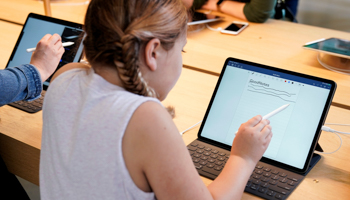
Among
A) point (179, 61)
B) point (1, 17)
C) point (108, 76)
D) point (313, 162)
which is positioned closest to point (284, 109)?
point (313, 162)

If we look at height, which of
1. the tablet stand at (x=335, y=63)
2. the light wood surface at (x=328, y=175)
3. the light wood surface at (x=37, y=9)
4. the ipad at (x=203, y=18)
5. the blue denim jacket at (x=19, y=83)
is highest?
the blue denim jacket at (x=19, y=83)

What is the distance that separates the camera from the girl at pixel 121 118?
58 cm

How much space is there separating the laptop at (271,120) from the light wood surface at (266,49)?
361mm

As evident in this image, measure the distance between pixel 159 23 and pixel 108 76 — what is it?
0.13 metres

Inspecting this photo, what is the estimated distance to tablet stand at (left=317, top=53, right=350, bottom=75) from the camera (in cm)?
139

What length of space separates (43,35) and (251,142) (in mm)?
851

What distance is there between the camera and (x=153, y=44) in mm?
610

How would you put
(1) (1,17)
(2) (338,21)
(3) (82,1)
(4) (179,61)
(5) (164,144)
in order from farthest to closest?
(2) (338,21) → (3) (82,1) → (1) (1,17) → (4) (179,61) → (5) (164,144)

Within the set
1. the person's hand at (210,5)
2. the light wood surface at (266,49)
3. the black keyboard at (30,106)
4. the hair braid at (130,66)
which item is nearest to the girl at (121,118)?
the hair braid at (130,66)

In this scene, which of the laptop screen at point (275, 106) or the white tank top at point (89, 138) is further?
the laptop screen at point (275, 106)

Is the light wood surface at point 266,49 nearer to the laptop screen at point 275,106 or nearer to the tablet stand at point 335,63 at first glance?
the tablet stand at point 335,63

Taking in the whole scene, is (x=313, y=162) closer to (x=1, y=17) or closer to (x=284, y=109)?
(x=284, y=109)

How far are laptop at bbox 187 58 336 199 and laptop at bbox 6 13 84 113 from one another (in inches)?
20.5

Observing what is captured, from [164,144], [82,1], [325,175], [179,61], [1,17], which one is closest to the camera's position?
[164,144]
